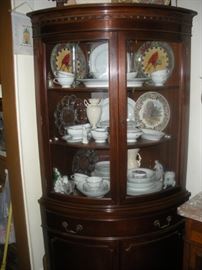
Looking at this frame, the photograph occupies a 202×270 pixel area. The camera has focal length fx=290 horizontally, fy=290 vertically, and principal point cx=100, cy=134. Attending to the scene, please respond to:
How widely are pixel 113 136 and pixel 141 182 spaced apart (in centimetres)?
35

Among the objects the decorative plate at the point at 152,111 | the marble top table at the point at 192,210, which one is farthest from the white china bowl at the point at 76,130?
the marble top table at the point at 192,210

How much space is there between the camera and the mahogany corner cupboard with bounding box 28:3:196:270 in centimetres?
147

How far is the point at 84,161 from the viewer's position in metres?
1.81

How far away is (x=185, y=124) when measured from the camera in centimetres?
165

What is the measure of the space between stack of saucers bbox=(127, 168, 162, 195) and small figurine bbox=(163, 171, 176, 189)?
0.12ft

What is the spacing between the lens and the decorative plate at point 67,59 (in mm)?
1622

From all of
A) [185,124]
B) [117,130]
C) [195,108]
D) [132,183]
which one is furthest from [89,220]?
[195,108]

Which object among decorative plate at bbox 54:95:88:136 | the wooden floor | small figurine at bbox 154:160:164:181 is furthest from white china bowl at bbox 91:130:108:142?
the wooden floor

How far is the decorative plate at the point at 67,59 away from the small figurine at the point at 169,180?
30.4 inches

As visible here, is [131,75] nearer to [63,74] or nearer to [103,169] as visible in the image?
[63,74]

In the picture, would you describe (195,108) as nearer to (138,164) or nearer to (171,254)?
(138,164)

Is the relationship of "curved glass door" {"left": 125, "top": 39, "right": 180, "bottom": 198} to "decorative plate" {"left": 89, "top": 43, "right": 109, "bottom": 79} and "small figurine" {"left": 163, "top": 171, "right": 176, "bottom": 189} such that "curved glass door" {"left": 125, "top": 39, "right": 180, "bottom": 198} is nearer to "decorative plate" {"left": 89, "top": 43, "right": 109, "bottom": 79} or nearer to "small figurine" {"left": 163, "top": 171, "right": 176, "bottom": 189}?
"small figurine" {"left": 163, "top": 171, "right": 176, "bottom": 189}

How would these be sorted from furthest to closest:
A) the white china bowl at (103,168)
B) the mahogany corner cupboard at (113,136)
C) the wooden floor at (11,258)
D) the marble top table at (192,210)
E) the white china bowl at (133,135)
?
the wooden floor at (11,258)
the white china bowl at (103,168)
the white china bowl at (133,135)
the mahogany corner cupboard at (113,136)
the marble top table at (192,210)

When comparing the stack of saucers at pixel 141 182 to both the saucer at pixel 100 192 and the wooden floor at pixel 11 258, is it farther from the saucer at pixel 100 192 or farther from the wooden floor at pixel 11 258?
the wooden floor at pixel 11 258
